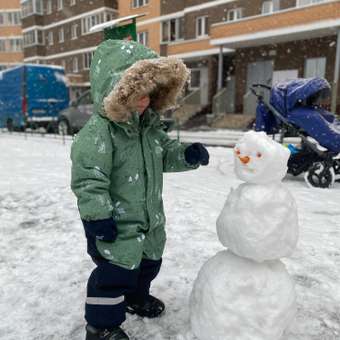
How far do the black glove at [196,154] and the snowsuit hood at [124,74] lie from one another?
411 millimetres

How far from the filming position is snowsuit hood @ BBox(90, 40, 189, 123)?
1.74 m

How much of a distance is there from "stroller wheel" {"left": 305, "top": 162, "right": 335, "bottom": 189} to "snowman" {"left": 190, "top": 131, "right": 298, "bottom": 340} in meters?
3.83

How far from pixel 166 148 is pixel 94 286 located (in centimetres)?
87

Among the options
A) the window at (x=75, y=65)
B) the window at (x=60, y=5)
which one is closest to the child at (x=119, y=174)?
the window at (x=75, y=65)

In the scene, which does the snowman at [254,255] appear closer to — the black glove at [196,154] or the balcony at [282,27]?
the black glove at [196,154]

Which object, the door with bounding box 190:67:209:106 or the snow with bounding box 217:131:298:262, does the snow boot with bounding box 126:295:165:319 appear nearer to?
the snow with bounding box 217:131:298:262

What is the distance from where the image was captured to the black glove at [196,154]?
2090mm

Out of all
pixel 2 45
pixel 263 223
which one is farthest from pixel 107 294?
pixel 2 45

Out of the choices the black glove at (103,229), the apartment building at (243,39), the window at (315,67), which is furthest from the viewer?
the window at (315,67)

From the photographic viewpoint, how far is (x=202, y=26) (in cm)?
2227

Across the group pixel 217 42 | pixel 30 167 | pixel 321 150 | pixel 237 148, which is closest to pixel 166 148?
pixel 237 148

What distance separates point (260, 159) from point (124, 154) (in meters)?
0.69

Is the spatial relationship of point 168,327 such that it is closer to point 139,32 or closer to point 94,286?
point 94,286

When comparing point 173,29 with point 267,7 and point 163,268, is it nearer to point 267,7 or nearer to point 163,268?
point 267,7
